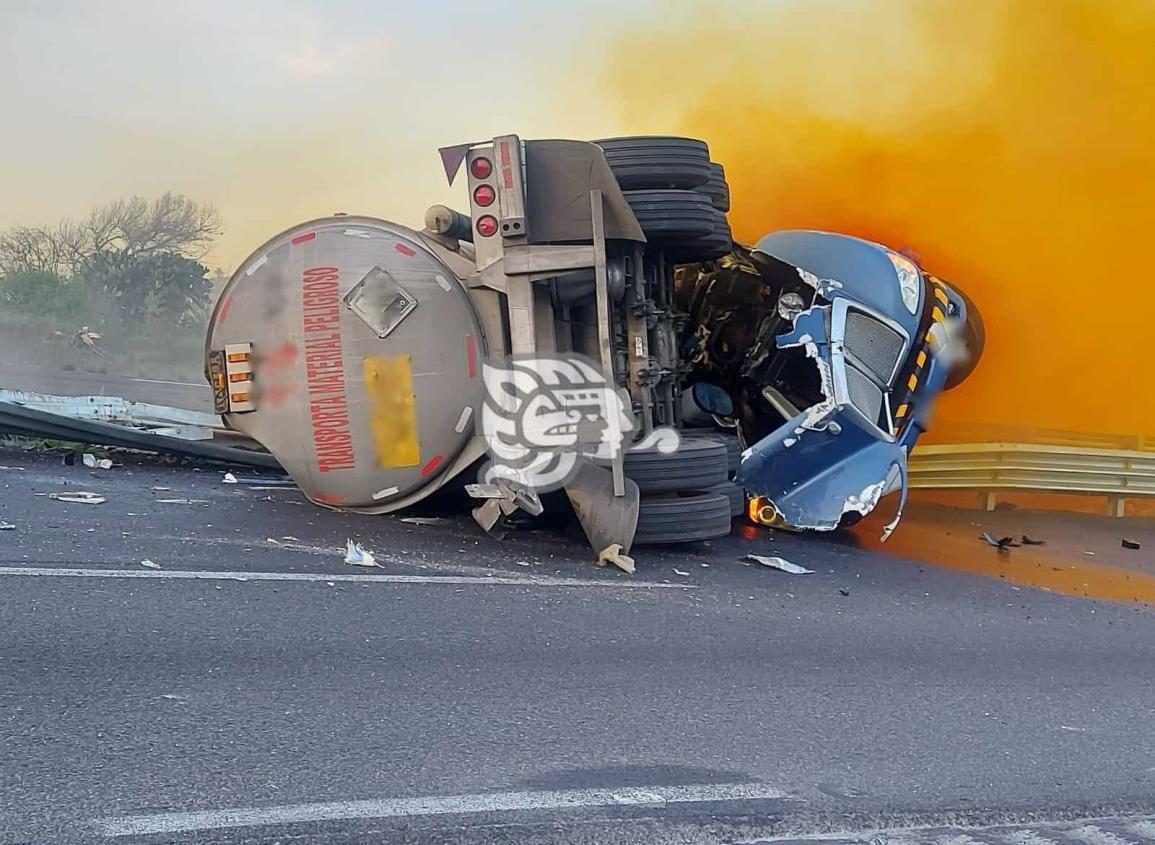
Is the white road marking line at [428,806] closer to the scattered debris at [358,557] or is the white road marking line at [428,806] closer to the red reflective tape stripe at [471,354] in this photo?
the scattered debris at [358,557]

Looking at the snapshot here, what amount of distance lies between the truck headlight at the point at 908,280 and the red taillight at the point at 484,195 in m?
3.33

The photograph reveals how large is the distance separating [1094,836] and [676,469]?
303 centimetres

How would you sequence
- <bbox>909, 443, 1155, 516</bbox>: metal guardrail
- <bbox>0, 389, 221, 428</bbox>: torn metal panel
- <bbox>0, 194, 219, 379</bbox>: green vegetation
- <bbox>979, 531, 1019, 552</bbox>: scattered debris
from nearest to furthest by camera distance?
<bbox>0, 389, 221, 428</bbox>: torn metal panel, <bbox>979, 531, 1019, 552</bbox>: scattered debris, <bbox>909, 443, 1155, 516</bbox>: metal guardrail, <bbox>0, 194, 219, 379</bbox>: green vegetation

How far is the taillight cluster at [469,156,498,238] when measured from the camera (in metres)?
5.28

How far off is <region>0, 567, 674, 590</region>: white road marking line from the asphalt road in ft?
0.06

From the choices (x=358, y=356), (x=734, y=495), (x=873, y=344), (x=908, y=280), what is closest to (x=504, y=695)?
(x=358, y=356)

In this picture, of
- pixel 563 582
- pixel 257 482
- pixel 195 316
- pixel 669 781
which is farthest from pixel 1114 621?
pixel 195 316

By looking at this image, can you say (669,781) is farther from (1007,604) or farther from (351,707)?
(1007,604)

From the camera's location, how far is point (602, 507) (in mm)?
5355

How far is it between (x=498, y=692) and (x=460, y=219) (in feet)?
9.85

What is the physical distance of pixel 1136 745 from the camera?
3533 mm

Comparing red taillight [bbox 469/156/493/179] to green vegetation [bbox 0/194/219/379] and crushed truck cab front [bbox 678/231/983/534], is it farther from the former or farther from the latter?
green vegetation [bbox 0/194/219/379]

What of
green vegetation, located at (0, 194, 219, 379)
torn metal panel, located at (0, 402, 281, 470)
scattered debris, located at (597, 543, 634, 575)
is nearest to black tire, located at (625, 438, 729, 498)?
scattered debris, located at (597, 543, 634, 575)

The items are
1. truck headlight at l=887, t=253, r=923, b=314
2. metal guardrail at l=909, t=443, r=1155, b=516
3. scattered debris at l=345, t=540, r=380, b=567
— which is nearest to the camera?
scattered debris at l=345, t=540, r=380, b=567
